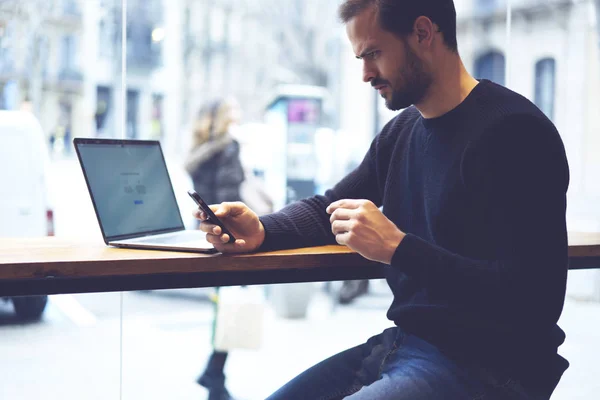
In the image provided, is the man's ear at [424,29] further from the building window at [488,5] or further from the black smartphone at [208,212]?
the building window at [488,5]

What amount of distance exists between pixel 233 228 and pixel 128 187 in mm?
315

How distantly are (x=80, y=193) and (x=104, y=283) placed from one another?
3596mm

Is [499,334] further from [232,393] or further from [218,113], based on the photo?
[218,113]

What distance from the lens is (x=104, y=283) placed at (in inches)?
52.8

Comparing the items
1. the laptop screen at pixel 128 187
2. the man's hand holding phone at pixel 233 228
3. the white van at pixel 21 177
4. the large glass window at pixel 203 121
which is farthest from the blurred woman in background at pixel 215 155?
the man's hand holding phone at pixel 233 228

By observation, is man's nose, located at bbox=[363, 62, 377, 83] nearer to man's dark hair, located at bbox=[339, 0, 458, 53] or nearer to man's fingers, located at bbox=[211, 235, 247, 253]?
man's dark hair, located at bbox=[339, 0, 458, 53]

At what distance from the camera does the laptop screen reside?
5.14ft

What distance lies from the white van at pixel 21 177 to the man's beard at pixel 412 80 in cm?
281

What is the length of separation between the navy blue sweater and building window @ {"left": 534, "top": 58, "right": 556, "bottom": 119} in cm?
574

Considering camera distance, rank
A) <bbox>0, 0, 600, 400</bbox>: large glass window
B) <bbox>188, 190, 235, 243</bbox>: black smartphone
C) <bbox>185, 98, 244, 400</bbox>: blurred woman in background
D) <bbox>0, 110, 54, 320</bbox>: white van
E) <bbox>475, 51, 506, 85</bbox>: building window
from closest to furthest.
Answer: <bbox>188, 190, 235, 243</bbox>: black smartphone, <bbox>0, 0, 600, 400</bbox>: large glass window, <bbox>0, 110, 54, 320</bbox>: white van, <bbox>185, 98, 244, 400</bbox>: blurred woman in background, <bbox>475, 51, 506, 85</bbox>: building window

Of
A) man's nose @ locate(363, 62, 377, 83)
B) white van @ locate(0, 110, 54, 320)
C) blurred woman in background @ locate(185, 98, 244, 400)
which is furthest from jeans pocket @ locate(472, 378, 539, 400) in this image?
blurred woman in background @ locate(185, 98, 244, 400)

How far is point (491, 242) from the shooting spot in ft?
4.35

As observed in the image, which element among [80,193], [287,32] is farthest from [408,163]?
[287,32]

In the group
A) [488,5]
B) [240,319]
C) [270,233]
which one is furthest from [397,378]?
[488,5]
